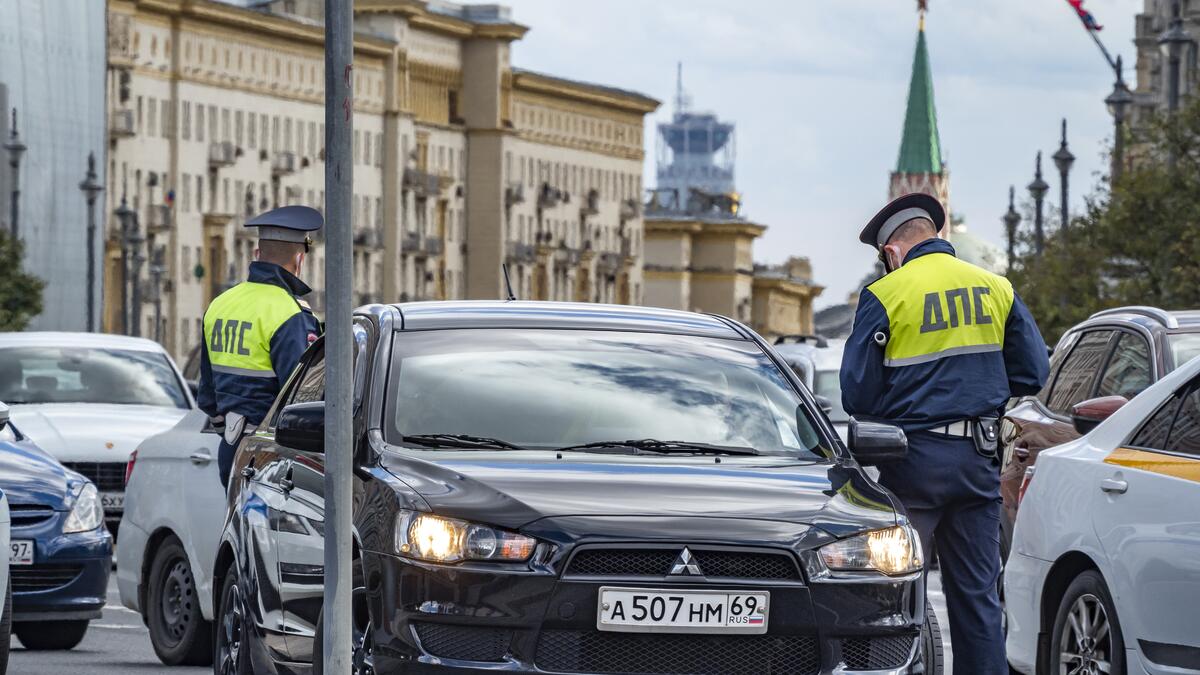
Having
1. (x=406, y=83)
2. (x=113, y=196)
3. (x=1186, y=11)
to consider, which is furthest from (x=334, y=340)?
(x=406, y=83)

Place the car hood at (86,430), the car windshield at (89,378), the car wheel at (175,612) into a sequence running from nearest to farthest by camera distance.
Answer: the car wheel at (175,612) → the car hood at (86,430) → the car windshield at (89,378)

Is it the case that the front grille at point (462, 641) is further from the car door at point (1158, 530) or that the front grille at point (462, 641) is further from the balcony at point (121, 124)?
the balcony at point (121, 124)

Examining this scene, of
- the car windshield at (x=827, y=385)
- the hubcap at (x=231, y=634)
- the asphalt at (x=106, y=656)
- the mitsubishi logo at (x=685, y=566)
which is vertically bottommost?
the asphalt at (x=106, y=656)

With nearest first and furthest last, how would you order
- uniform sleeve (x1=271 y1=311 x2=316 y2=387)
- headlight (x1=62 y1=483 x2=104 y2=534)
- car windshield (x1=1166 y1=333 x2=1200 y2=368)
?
1. uniform sleeve (x1=271 y1=311 x2=316 y2=387)
2. car windshield (x1=1166 y1=333 x2=1200 y2=368)
3. headlight (x1=62 y1=483 x2=104 y2=534)

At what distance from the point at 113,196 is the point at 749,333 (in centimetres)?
10993

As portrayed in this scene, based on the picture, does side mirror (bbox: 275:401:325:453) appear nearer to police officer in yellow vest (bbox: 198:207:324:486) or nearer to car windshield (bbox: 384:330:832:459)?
car windshield (bbox: 384:330:832:459)

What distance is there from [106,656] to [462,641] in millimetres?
7692

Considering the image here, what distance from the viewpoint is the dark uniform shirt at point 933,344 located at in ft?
39.2

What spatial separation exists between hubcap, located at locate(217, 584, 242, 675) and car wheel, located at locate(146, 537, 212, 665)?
11.7ft

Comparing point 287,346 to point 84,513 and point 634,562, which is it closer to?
point 84,513

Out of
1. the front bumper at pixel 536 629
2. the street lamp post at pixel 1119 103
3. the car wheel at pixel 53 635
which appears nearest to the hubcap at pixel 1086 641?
the front bumper at pixel 536 629

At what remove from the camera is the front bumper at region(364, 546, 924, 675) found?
366 inches

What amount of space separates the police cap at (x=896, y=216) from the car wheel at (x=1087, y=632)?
1519mm

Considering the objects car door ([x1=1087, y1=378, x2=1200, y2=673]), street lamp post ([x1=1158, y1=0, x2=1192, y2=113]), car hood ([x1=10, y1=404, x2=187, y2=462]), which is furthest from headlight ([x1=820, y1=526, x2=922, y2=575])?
street lamp post ([x1=1158, y1=0, x2=1192, y2=113])
